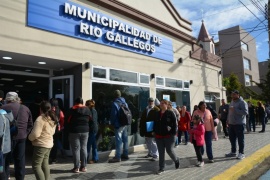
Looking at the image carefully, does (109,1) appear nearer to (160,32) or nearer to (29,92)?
(160,32)

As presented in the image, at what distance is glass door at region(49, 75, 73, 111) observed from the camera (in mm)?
7449

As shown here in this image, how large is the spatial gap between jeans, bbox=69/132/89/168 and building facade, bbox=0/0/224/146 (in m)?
1.83

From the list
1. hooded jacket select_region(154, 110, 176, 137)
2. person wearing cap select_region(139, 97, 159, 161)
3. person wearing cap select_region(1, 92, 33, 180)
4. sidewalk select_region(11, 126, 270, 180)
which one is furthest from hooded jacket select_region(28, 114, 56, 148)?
person wearing cap select_region(139, 97, 159, 161)

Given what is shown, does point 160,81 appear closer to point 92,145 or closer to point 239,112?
point 239,112

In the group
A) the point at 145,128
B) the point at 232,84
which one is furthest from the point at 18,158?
the point at 232,84

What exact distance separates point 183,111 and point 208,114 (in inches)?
110

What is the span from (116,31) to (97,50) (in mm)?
1207

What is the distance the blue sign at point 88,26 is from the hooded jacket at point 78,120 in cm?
249

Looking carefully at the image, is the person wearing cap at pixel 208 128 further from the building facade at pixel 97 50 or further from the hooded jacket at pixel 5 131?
the hooded jacket at pixel 5 131

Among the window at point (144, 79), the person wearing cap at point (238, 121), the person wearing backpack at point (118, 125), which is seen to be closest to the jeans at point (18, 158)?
the person wearing backpack at point (118, 125)

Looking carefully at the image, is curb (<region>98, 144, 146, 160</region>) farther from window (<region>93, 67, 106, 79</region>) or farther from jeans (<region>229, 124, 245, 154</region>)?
jeans (<region>229, 124, 245, 154</region>)

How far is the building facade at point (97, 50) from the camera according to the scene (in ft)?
20.6

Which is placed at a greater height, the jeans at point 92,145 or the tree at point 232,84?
the tree at point 232,84

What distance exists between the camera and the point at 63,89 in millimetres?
7672
